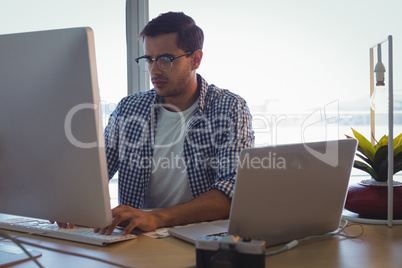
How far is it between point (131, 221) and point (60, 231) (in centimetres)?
19

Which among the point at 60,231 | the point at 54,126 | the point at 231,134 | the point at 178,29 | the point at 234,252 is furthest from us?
the point at 178,29

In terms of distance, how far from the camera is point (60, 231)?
3.61 ft

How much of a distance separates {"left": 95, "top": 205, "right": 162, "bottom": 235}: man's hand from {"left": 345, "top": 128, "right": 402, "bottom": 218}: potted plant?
636mm

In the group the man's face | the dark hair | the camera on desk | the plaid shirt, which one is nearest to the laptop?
the camera on desk

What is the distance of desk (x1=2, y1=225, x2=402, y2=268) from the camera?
0.89 metres

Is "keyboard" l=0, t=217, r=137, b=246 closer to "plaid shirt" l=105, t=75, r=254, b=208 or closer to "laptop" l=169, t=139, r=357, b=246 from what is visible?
"laptop" l=169, t=139, r=357, b=246

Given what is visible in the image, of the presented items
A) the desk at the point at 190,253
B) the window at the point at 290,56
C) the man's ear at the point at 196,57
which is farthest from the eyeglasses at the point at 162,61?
the window at the point at 290,56

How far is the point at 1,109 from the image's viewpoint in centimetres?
97

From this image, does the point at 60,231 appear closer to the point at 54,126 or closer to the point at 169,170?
the point at 54,126

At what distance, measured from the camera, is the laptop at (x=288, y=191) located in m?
0.90

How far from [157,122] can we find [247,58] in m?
1.16

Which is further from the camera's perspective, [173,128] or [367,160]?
[173,128]

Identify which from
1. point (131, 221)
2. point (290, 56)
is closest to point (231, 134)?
point (131, 221)

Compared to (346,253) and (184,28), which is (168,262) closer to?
(346,253)
